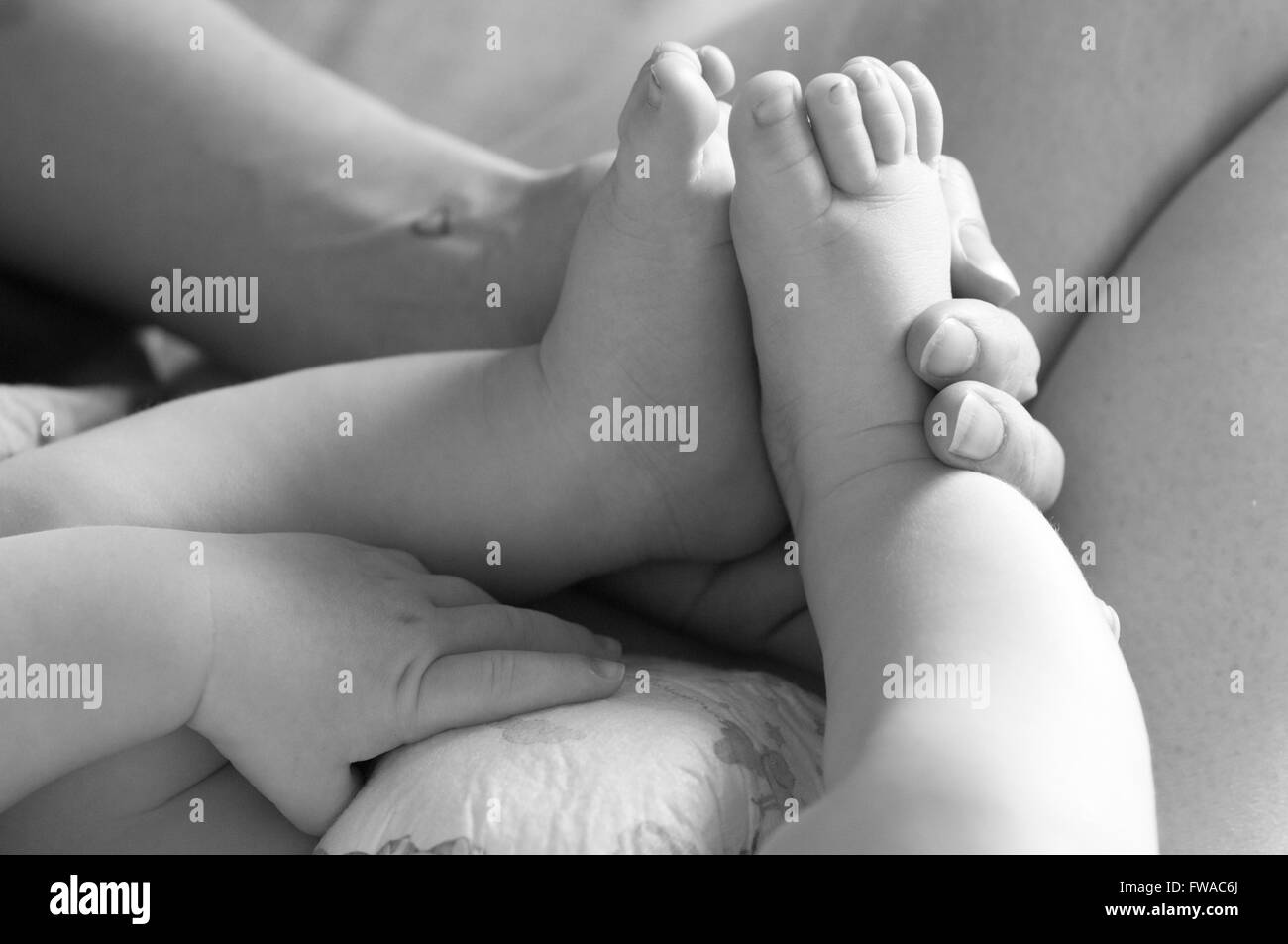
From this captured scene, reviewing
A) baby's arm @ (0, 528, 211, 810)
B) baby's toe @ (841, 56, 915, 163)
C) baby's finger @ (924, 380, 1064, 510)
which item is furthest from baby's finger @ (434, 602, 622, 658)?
baby's toe @ (841, 56, 915, 163)

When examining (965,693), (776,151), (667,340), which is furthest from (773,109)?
(965,693)

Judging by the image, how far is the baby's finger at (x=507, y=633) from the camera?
2.36 ft

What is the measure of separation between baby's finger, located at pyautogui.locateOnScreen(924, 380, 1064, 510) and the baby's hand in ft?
0.78

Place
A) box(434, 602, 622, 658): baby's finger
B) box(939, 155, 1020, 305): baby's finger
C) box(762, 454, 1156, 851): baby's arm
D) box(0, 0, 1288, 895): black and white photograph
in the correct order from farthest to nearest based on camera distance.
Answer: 1. box(939, 155, 1020, 305): baby's finger
2. box(434, 602, 622, 658): baby's finger
3. box(0, 0, 1288, 895): black and white photograph
4. box(762, 454, 1156, 851): baby's arm

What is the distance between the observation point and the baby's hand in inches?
26.5

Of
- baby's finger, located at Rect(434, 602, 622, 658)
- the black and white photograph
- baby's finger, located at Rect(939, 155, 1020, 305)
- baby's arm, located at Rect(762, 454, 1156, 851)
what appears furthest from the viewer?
baby's finger, located at Rect(939, 155, 1020, 305)

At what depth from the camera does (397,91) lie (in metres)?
1.54

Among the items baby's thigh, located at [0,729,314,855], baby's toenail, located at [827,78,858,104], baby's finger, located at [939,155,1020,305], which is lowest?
baby's thigh, located at [0,729,314,855]

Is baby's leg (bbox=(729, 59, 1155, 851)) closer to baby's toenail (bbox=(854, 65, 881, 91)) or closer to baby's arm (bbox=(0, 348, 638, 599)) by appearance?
baby's toenail (bbox=(854, 65, 881, 91))

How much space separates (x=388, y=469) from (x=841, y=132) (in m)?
0.35

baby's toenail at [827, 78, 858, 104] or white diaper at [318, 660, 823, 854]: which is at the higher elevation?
baby's toenail at [827, 78, 858, 104]

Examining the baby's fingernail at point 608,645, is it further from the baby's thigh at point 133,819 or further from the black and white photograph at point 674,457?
the baby's thigh at point 133,819

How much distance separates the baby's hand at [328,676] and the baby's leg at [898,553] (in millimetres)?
173

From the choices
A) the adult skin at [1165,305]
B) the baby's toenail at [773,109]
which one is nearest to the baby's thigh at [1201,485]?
the adult skin at [1165,305]
